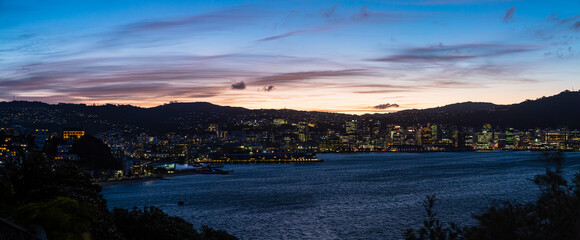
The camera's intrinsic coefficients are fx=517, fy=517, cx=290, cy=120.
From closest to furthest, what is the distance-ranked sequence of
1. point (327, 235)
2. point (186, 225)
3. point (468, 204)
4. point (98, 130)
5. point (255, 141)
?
point (186, 225) < point (327, 235) < point (468, 204) < point (98, 130) < point (255, 141)

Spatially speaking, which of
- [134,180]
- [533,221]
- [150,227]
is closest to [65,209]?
[150,227]

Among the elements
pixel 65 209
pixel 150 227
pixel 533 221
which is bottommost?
pixel 150 227

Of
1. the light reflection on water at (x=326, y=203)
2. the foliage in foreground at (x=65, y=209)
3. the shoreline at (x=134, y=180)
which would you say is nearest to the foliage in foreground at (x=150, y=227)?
the foliage in foreground at (x=65, y=209)

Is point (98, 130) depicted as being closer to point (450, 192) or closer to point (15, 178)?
point (450, 192)

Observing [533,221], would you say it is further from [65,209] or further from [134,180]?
[134,180]

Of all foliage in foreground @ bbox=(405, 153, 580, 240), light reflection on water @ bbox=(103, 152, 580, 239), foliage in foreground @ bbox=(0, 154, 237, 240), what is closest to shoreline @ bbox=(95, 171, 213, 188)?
light reflection on water @ bbox=(103, 152, 580, 239)

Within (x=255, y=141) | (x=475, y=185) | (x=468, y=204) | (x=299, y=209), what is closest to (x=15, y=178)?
(x=299, y=209)

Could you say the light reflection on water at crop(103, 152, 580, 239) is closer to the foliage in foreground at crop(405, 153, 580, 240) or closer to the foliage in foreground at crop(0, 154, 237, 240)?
the foliage in foreground at crop(405, 153, 580, 240)

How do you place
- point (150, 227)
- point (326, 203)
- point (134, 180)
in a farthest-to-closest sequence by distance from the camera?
point (134, 180), point (326, 203), point (150, 227)

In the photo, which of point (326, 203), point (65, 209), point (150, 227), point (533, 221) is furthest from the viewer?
point (326, 203)
